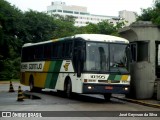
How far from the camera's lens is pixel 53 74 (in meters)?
23.8

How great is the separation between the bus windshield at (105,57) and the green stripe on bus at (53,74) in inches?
144

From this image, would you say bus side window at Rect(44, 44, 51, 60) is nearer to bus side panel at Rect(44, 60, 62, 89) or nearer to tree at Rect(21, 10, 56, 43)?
bus side panel at Rect(44, 60, 62, 89)

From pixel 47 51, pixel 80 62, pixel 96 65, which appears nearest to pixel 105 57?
pixel 96 65

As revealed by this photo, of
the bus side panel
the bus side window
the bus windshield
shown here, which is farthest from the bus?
the bus side window

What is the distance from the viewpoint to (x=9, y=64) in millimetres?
62688

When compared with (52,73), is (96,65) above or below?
above

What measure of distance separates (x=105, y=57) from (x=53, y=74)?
537 centimetres

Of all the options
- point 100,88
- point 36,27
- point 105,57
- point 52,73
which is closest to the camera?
point 100,88

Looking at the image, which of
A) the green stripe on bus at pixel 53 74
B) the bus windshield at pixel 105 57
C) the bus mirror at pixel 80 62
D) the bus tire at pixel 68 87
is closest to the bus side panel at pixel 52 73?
the green stripe on bus at pixel 53 74

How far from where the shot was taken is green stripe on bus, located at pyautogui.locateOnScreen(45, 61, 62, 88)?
23.0m

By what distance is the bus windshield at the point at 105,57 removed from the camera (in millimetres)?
19109

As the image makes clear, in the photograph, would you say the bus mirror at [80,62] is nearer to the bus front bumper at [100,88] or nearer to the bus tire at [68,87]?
the bus front bumper at [100,88]

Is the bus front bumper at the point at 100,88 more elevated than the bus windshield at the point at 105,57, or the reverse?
the bus windshield at the point at 105,57

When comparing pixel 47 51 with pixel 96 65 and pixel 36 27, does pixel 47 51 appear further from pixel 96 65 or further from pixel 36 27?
pixel 36 27
